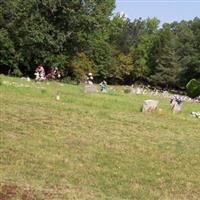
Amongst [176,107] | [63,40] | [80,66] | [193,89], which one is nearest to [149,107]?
[176,107]

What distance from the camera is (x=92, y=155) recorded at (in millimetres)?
11758

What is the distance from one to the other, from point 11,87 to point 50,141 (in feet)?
35.0

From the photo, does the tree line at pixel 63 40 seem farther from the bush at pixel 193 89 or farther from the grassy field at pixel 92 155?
the grassy field at pixel 92 155

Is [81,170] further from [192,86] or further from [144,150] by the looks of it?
[192,86]

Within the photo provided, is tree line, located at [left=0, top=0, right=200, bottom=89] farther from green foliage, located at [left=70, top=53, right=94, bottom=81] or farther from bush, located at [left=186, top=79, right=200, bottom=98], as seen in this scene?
bush, located at [left=186, top=79, right=200, bottom=98]

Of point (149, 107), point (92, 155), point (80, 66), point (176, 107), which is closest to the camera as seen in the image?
point (92, 155)

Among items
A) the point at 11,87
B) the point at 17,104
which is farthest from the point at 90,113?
the point at 11,87

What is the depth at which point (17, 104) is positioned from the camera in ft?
57.4

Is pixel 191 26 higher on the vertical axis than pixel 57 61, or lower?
higher

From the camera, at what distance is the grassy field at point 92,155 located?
Result: 9594 mm

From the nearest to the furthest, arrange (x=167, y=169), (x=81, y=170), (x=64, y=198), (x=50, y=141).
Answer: (x=64, y=198), (x=81, y=170), (x=167, y=169), (x=50, y=141)

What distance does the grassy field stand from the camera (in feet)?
31.5

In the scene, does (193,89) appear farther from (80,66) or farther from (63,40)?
(80,66)

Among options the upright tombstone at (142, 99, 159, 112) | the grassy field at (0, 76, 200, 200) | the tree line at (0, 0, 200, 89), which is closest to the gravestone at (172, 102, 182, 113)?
the upright tombstone at (142, 99, 159, 112)
